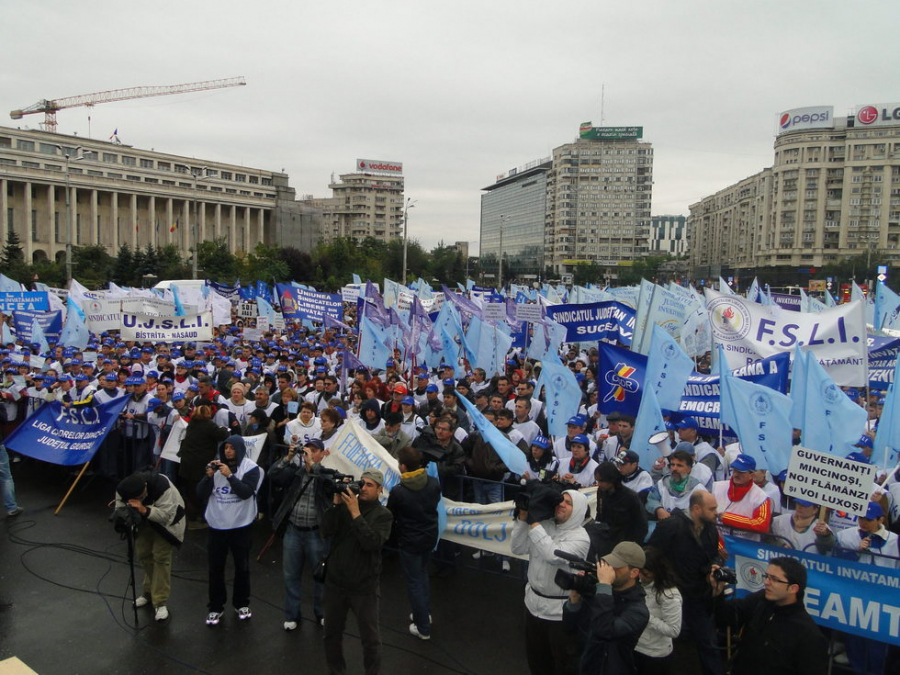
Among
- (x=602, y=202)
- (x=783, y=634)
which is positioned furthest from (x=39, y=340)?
(x=602, y=202)

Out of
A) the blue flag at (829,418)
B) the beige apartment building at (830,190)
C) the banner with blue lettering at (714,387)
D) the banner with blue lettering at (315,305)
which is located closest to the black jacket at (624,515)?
the blue flag at (829,418)

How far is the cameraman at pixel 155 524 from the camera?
5.57 m

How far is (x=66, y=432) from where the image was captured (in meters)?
8.84

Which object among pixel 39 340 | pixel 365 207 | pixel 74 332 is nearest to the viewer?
pixel 39 340

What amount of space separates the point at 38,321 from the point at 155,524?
1348cm

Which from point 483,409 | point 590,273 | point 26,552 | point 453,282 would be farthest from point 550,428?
point 590,273

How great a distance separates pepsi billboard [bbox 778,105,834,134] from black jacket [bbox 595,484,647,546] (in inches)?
4374

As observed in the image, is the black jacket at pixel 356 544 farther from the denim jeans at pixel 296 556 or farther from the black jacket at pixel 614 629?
the black jacket at pixel 614 629

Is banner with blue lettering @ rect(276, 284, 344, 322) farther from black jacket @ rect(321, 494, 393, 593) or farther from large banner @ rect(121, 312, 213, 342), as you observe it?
black jacket @ rect(321, 494, 393, 593)

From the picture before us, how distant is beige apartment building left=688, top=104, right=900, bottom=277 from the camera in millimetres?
95438

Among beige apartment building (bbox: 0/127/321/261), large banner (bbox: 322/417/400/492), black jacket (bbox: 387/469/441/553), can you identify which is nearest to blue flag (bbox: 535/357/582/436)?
large banner (bbox: 322/417/400/492)

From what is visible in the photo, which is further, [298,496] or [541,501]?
[298,496]

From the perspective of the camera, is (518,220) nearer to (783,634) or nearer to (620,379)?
(620,379)

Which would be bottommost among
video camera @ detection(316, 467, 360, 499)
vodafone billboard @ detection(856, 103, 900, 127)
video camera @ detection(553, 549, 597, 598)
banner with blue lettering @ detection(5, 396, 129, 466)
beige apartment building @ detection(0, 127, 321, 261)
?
banner with blue lettering @ detection(5, 396, 129, 466)
